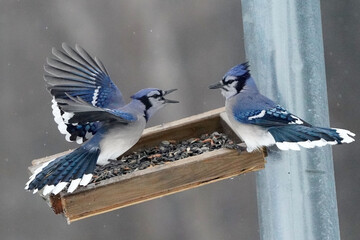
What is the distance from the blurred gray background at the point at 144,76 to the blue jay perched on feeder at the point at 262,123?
399 cm

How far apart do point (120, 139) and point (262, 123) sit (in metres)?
0.67

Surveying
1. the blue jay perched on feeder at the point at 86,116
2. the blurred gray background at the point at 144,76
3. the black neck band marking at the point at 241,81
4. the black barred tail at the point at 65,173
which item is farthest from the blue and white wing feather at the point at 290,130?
the blurred gray background at the point at 144,76

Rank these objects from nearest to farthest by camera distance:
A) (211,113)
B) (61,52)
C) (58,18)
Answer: (61,52)
(211,113)
(58,18)

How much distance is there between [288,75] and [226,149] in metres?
0.49

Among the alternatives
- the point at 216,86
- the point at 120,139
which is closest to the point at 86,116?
the point at 120,139

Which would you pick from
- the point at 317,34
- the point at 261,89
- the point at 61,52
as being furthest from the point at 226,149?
the point at 61,52

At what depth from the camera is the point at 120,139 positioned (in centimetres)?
470

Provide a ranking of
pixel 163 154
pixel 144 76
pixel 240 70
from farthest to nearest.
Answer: pixel 144 76 < pixel 163 154 < pixel 240 70

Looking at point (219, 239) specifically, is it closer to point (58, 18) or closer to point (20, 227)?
point (20, 227)

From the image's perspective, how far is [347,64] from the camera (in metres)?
9.23

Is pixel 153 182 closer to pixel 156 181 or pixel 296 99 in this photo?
pixel 156 181

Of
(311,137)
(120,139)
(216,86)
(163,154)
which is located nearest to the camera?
(311,137)

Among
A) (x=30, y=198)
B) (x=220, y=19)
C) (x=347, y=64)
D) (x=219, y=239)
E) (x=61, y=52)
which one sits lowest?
(x=219, y=239)

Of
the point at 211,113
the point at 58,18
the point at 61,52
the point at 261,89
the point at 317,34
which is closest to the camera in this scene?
the point at 317,34
